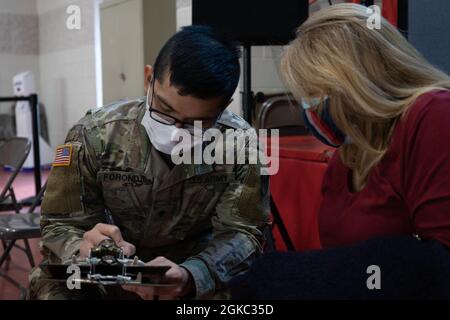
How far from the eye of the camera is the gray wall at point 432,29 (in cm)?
200

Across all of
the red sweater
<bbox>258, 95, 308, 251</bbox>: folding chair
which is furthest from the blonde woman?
<bbox>258, 95, 308, 251</bbox>: folding chair

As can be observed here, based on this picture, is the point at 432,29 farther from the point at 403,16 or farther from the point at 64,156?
the point at 64,156

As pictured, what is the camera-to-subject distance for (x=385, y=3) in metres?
2.13

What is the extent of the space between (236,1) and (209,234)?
3.68 ft

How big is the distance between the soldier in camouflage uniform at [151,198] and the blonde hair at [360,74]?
23cm

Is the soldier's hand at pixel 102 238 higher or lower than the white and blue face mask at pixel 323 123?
lower

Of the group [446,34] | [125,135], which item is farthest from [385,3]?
[125,135]

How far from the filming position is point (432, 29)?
204 cm

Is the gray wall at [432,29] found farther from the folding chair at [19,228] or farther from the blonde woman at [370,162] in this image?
the folding chair at [19,228]

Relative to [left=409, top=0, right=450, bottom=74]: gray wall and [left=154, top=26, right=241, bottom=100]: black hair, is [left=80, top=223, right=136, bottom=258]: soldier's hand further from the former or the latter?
[left=409, top=0, right=450, bottom=74]: gray wall

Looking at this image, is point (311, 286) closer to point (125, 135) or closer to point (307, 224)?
point (125, 135)

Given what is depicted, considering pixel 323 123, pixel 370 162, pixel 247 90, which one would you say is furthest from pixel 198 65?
pixel 247 90

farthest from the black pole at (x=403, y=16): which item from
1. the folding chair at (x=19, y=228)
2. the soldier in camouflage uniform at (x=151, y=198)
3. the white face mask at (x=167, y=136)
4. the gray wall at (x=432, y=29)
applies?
the folding chair at (x=19, y=228)

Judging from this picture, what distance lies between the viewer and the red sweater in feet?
2.87
